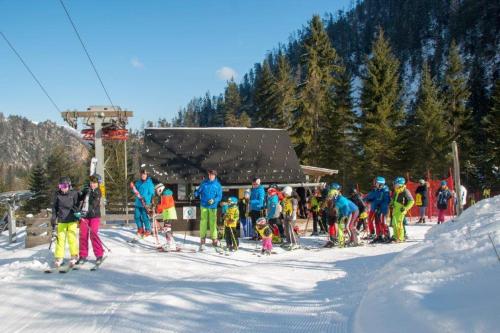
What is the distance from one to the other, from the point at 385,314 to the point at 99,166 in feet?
55.3

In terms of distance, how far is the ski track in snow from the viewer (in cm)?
525

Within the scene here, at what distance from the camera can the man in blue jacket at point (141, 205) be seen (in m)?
11.8

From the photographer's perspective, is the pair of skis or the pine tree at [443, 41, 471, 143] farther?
the pine tree at [443, 41, 471, 143]

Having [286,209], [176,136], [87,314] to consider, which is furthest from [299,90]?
[87,314]

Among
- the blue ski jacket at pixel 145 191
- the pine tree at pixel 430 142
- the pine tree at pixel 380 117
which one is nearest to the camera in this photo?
the blue ski jacket at pixel 145 191

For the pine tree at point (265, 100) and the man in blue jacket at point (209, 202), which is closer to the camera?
the man in blue jacket at point (209, 202)

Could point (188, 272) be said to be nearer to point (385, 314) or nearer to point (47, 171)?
point (385, 314)

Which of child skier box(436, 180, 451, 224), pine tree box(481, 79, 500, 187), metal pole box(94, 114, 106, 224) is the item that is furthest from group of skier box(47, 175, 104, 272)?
pine tree box(481, 79, 500, 187)

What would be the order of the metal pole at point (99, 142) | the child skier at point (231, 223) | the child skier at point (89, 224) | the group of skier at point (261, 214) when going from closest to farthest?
the child skier at point (89, 224)
the group of skier at point (261, 214)
the child skier at point (231, 223)
the metal pole at point (99, 142)

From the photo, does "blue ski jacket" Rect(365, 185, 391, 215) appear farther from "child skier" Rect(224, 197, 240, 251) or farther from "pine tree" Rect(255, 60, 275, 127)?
"pine tree" Rect(255, 60, 275, 127)

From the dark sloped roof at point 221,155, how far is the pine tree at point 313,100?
16.8 metres

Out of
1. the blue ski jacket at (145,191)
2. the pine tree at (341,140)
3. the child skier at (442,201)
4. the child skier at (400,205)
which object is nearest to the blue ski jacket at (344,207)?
the child skier at (400,205)

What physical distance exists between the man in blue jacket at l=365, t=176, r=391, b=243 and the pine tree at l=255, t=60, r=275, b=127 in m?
32.3

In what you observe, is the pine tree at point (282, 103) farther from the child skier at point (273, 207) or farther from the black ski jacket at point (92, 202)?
the black ski jacket at point (92, 202)
